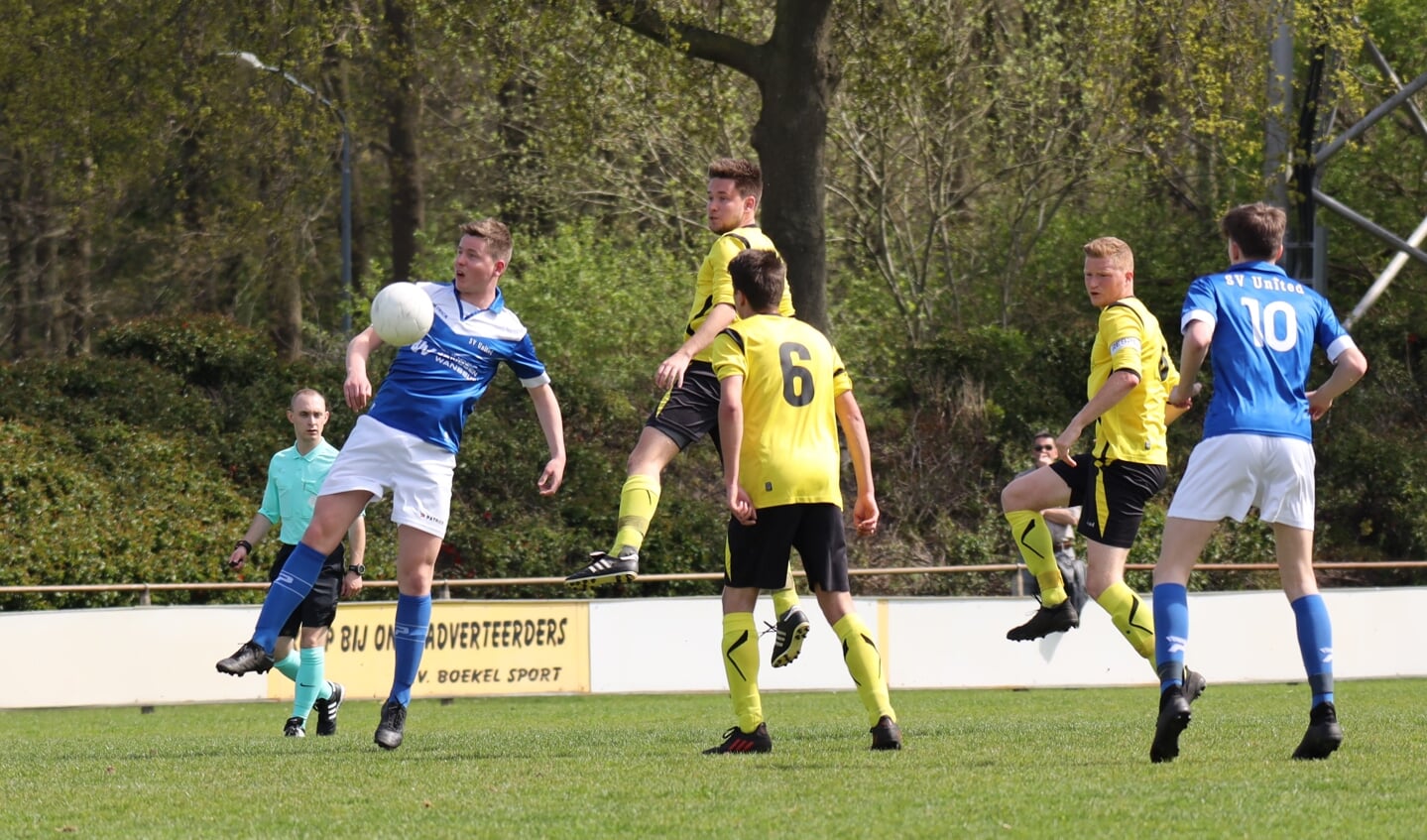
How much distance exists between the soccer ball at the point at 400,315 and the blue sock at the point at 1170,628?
10.8ft

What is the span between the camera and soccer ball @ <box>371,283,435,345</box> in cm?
786

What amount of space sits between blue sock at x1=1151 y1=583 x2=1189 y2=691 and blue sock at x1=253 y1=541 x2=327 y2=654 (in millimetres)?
3582

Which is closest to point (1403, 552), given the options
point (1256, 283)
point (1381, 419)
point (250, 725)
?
point (1381, 419)

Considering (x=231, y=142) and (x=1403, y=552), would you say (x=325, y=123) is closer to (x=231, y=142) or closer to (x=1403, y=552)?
(x=231, y=142)

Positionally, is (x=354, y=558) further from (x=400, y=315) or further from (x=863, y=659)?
(x=863, y=659)

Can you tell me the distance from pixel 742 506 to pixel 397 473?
5.74 feet

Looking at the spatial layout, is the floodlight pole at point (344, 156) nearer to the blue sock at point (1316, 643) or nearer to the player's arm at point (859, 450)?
the player's arm at point (859, 450)

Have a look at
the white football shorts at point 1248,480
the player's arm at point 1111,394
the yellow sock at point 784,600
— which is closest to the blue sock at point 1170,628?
the white football shorts at point 1248,480

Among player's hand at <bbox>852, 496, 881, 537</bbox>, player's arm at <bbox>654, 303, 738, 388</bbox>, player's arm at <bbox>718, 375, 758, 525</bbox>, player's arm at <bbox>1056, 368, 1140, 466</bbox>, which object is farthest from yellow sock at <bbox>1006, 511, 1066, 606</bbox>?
player's arm at <bbox>718, 375, 758, 525</bbox>

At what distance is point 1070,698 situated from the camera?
15.5 meters

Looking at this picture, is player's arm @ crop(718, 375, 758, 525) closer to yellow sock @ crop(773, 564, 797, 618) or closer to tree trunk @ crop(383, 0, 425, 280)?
yellow sock @ crop(773, 564, 797, 618)

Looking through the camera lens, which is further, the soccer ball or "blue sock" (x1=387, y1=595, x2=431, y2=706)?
"blue sock" (x1=387, y1=595, x2=431, y2=706)

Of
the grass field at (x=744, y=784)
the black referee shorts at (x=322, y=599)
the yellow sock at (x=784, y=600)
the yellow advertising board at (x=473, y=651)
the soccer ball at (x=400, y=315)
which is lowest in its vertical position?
the yellow advertising board at (x=473, y=651)

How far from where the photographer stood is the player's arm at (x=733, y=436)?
7128 millimetres
